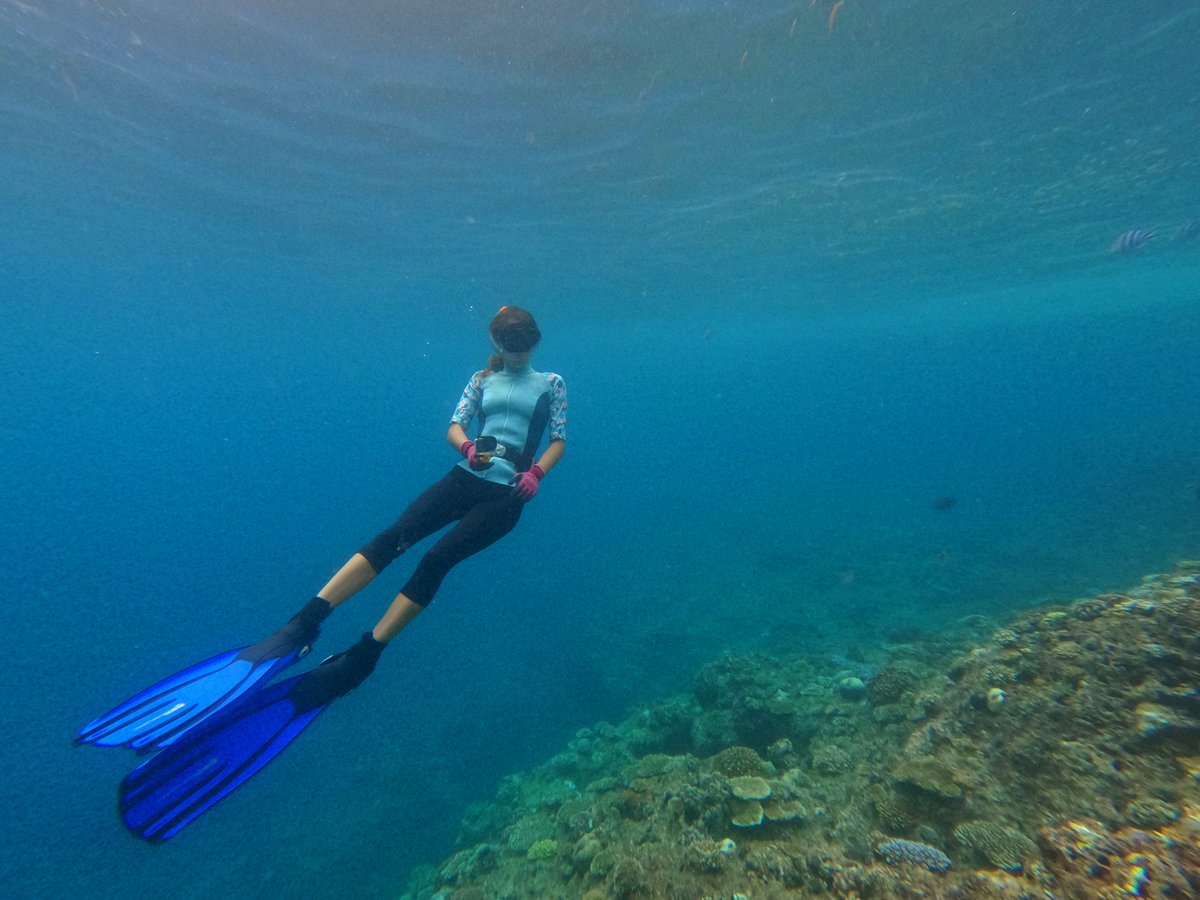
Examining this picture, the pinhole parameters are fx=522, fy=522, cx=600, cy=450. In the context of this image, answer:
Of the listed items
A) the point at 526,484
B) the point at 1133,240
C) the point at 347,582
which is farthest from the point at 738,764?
the point at 1133,240

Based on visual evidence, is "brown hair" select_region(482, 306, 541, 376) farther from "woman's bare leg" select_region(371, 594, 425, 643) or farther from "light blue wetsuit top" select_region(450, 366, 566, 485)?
"woman's bare leg" select_region(371, 594, 425, 643)

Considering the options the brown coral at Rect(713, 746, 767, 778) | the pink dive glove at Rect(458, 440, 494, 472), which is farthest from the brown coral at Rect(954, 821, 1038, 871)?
the pink dive glove at Rect(458, 440, 494, 472)

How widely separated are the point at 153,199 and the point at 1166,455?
42.9 metres

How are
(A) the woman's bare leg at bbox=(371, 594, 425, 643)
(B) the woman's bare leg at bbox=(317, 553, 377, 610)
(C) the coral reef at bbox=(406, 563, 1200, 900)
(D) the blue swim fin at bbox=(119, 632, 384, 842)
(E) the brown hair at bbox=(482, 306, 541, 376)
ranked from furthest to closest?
1. (E) the brown hair at bbox=(482, 306, 541, 376)
2. (B) the woman's bare leg at bbox=(317, 553, 377, 610)
3. (A) the woman's bare leg at bbox=(371, 594, 425, 643)
4. (D) the blue swim fin at bbox=(119, 632, 384, 842)
5. (C) the coral reef at bbox=(406, 563, 1200, 900)

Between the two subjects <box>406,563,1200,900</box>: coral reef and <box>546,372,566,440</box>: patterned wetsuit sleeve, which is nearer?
<box>406,563,1200,900</box>: coral reef

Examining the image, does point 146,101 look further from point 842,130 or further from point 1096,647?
point 1096,647

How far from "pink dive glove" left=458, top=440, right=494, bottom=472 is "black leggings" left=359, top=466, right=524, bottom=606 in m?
0.28

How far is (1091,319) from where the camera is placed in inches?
2549

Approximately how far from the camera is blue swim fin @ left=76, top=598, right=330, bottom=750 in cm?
363

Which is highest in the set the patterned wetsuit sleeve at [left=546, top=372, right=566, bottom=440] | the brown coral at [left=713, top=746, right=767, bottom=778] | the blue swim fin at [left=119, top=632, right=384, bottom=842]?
the patterned wetsuit sleeve at [left=546, top=372, right=566, bottom=440]

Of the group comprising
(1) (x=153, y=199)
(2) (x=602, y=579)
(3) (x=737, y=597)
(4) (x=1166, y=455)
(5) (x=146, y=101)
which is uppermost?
(1) (x=153, y=199)

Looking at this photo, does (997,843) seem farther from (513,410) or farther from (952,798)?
(513,410)

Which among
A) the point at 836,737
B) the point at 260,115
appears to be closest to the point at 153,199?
the point at 260,115

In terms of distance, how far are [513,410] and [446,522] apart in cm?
131
